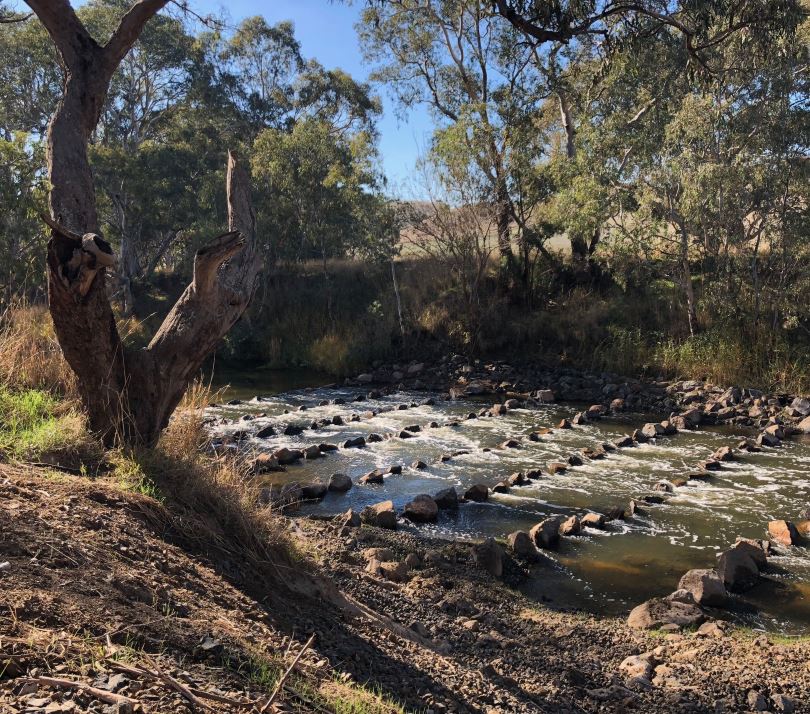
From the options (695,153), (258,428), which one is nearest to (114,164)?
(258,428)

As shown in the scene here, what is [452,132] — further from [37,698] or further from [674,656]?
[37,698]

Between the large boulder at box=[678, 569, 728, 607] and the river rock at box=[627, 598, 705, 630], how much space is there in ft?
0.80

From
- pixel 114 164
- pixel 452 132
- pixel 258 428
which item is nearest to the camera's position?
pixel 258 428

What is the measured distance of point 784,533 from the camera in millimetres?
7324

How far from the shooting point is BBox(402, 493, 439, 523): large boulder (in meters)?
8.02

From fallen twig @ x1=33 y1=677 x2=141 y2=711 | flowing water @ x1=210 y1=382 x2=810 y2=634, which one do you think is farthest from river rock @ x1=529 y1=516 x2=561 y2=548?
fallen twig @ x1=33 y1=677 x2=141 y2=711

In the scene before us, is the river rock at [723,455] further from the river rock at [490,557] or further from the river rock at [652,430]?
the river rock at [490,557]

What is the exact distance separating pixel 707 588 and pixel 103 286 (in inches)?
209

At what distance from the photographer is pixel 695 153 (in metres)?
14.5

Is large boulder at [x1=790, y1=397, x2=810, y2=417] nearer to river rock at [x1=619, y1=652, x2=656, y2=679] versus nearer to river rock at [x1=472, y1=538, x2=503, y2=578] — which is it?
river rock at [x1=472, y1=538, x2=503, y2=578]

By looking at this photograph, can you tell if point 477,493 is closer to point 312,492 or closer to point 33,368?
point 312,492

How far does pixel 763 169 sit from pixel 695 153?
1.39m

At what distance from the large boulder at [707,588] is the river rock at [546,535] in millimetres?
1468

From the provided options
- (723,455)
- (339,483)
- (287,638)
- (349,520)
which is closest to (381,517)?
(349,520)
